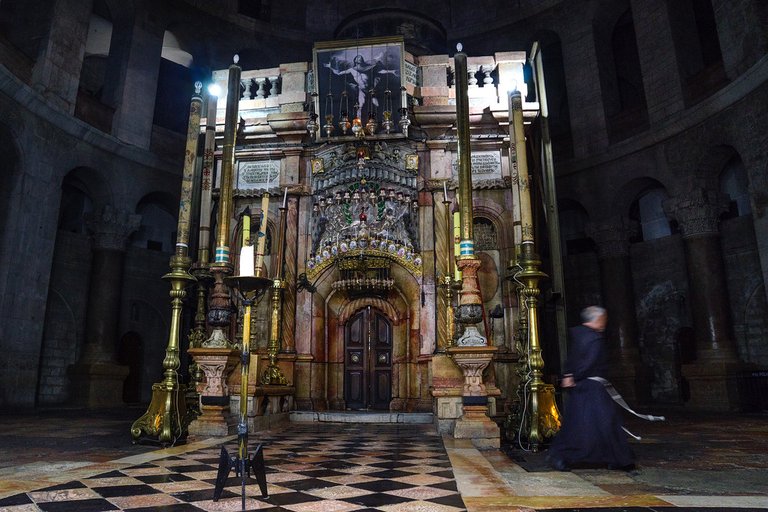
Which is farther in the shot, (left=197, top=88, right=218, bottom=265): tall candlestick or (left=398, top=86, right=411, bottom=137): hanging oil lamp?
(left=398, top=86, right=411, bottom=137): hanging oil lamp

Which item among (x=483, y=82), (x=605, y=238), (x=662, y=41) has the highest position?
(x=662, y=41)

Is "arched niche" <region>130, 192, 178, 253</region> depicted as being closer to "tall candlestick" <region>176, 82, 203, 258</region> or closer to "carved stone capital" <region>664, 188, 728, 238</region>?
"tall candlestick" <region>176, 82, 203, 258</region>

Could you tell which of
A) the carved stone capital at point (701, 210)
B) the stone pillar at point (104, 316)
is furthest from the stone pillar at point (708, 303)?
the stone pillar at point (104, 316)

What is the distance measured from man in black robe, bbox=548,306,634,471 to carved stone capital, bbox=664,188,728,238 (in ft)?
33.4

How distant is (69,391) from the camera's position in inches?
568

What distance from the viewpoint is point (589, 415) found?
491cm

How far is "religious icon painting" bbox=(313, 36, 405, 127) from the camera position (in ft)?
39.9

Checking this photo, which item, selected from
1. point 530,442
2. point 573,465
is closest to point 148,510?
point 573,465

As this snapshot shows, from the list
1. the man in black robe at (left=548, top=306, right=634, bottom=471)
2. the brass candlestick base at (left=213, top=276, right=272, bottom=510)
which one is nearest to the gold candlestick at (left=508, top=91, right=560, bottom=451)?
the man in black robe at (left=548, top=306, right=634, bottom=471)

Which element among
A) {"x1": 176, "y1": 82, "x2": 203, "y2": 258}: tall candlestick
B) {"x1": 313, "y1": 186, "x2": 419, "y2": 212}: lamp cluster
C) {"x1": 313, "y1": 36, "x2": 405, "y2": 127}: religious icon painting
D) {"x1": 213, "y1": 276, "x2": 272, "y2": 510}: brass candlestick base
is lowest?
{"x1": 213, "y1": 276, "x2": 272, "y2": 510}: brass candlestick base

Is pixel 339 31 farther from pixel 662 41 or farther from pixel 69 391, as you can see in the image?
pixel 69 391

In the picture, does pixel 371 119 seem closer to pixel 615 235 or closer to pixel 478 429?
pixel 478 429

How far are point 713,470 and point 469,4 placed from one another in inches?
711

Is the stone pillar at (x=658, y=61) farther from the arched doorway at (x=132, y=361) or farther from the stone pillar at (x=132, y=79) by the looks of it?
the arched doorway at (x=132, y=361)
